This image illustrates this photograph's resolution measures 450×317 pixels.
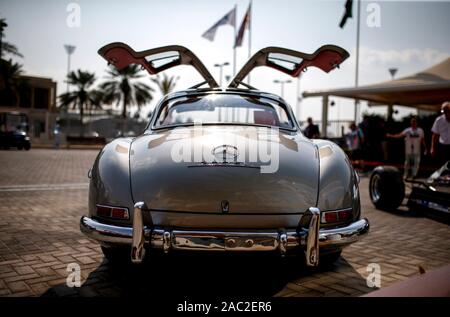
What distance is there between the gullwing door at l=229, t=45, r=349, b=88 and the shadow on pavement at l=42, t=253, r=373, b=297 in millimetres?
2035

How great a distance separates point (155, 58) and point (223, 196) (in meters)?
2.25

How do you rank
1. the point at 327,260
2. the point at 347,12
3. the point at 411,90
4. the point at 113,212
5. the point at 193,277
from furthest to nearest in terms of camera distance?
the point at 347,12, the point at 411,90, the point at 327,260, the point at 193,277, the point at 113,212

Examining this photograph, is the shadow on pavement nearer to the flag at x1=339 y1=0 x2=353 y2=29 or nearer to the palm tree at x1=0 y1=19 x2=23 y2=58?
the flag at x1=339 y1=0 x2=353 y2=29

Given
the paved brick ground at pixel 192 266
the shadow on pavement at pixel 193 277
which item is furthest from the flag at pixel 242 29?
the shadow on pavement at pixel 193 277

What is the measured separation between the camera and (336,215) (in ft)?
8.41

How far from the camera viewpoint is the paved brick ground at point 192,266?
109 inches

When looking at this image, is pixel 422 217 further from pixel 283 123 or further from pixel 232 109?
pixel 232 109

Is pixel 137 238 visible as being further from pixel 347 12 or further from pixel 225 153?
pixel 347 12

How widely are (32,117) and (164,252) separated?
43800 mm

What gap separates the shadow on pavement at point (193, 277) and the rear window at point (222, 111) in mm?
1341

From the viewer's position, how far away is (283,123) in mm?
3742

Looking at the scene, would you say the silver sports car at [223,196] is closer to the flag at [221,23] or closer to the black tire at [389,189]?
the black tire at [389,189]

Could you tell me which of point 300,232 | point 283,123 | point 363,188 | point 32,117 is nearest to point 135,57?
point 283,123

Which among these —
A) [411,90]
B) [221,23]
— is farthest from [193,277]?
[221,23]
